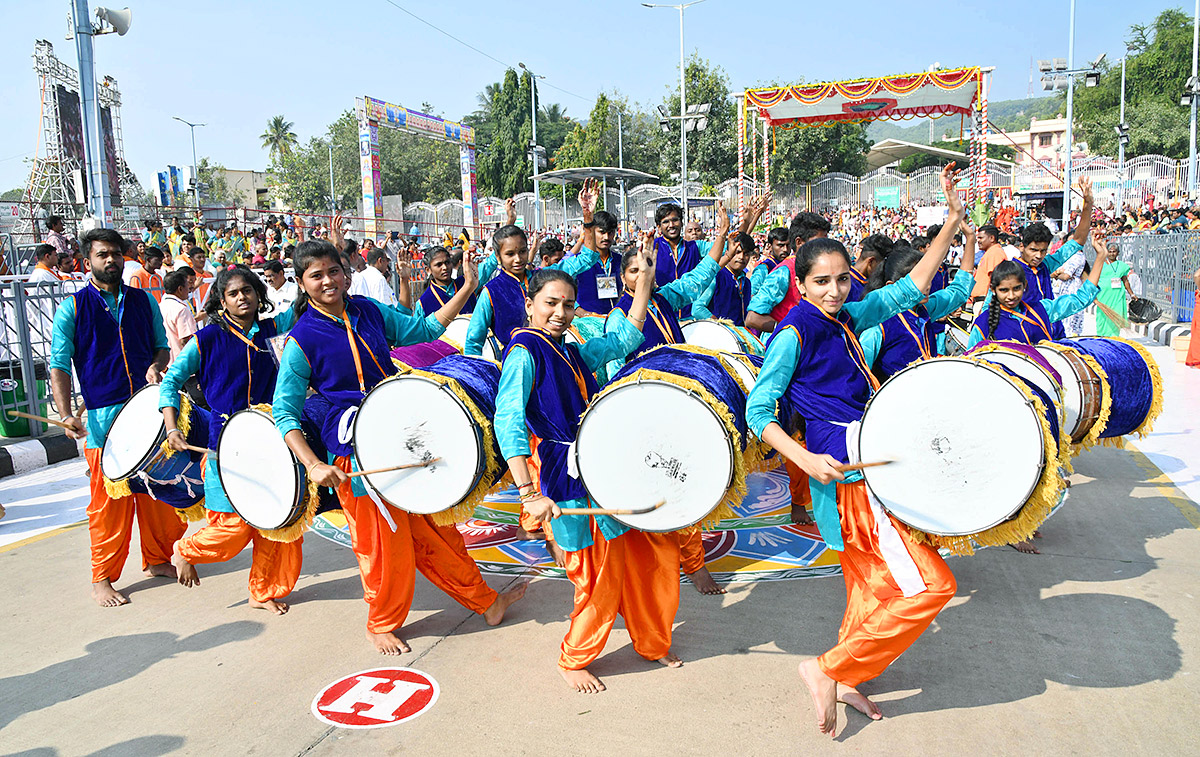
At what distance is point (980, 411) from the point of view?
8.87 ft

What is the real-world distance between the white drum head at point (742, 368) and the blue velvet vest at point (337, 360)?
149cm

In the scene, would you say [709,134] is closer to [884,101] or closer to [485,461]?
[884,101]

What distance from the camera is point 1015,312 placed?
5031 millimetres

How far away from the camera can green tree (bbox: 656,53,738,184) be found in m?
39.2

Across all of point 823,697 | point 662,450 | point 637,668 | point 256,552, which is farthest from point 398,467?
point 823,697

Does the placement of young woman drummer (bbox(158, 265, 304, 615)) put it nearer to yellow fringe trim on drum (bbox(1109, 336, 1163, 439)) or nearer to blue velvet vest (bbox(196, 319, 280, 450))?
blue velvet vest (bbox(196, 319, 280, 450))

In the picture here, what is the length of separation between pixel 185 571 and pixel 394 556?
1.55 m

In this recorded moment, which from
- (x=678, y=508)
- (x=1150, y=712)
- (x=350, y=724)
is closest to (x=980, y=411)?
(x=678, y=508)

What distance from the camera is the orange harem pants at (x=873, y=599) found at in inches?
110

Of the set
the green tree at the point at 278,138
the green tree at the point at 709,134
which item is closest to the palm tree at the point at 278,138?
the green tree at the point at 278,138

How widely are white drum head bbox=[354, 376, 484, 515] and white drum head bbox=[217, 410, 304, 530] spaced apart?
52 centimetres

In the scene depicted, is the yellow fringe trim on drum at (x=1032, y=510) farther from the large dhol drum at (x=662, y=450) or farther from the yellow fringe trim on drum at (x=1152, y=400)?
the yellow fringe trim on drum at (x=1152, y=400)

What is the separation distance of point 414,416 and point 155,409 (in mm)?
1708

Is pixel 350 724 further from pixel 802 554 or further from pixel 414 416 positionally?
pixel 802 554
